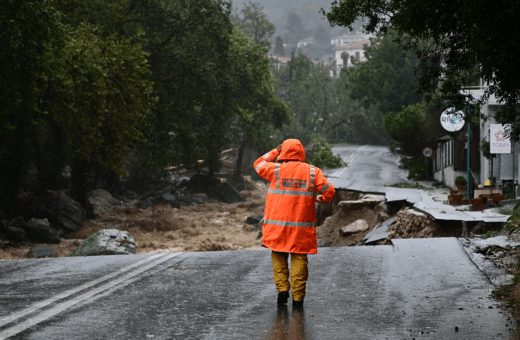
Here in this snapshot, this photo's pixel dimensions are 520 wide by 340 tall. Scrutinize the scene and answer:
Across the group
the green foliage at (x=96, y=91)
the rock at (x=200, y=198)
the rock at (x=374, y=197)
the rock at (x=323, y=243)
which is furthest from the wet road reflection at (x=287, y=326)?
the rock at (x=200, y=198)

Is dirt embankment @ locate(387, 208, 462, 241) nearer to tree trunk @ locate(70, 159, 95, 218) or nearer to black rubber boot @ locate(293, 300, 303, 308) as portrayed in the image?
black rubber boot @ locate(293, 300, 303, 308)

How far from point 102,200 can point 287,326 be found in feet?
85.1

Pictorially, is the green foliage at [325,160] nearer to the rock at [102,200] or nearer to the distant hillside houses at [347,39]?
the rock at [102,200]

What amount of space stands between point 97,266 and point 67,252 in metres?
9.97

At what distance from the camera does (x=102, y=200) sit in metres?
29.6

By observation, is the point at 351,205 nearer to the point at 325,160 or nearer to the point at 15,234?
the point at 15,234

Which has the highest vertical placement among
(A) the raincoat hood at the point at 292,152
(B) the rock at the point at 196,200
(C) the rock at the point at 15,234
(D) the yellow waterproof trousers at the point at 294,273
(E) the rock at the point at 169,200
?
(A) the raincoat hood at the point at 292,152

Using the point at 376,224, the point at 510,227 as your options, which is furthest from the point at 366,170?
the point at 510,227

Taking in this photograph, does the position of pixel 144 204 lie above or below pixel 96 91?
below

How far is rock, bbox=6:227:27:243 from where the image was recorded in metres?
18.1

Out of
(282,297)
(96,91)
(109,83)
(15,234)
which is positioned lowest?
(15,234)

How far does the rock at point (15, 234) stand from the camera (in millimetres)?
18109

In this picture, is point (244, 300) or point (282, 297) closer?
point (282, 297)

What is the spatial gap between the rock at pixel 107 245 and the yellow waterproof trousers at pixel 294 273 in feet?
25.4
